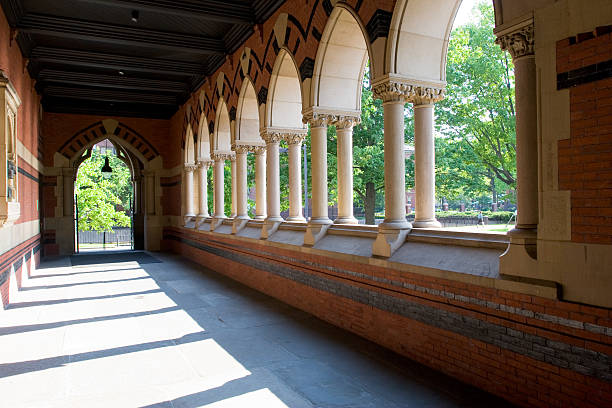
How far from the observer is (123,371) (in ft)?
13.9

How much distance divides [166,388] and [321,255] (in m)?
2.77

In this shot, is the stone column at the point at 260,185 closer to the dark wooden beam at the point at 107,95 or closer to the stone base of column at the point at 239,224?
the stone base of column at the point at 239,224

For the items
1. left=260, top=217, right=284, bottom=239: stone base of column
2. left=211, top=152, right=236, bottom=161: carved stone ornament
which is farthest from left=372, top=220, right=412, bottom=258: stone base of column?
left=211, top=152, right=236, bottom=161: carved stone ornament

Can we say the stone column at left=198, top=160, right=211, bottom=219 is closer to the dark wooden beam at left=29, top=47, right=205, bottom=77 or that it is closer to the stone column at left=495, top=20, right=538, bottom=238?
the dark wooden beam at left=29, top=47, right=205, bottom=77

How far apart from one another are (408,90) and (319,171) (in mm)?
2170

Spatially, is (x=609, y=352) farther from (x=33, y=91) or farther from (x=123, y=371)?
(x=33, y=91)

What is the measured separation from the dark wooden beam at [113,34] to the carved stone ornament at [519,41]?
24.6ft

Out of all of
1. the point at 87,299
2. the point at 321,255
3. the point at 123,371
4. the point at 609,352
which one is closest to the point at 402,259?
the point at 321,255

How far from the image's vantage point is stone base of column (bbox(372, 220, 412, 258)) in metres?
4.90

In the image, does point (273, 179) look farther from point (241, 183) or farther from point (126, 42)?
point (126, 42)

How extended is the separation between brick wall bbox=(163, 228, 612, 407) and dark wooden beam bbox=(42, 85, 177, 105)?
10176 mm

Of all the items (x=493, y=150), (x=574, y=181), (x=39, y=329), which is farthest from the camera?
(x=493, y=150)

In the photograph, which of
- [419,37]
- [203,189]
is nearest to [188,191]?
[203,189]

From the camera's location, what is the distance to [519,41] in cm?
346
